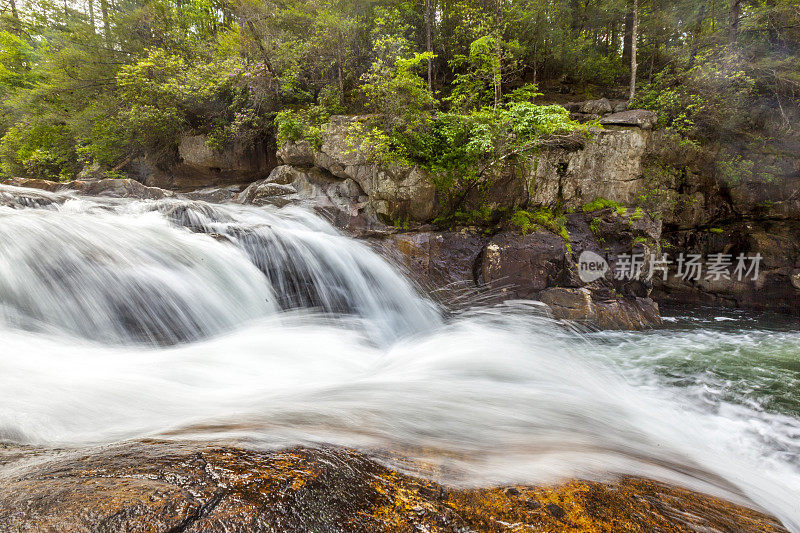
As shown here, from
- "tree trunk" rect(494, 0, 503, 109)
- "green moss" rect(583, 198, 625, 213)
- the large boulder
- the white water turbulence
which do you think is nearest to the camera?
the white water turbulence

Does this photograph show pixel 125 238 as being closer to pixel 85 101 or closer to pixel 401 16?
pixel 401 16

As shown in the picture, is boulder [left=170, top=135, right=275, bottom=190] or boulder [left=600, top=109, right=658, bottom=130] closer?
boulder [left=600, top=109, right=658, bottom=130]

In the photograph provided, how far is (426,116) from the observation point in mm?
7746

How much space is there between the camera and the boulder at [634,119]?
8492 mm

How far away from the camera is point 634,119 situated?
8516 millimetres

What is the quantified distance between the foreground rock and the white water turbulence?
174 millimetres

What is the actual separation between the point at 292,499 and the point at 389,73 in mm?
8708

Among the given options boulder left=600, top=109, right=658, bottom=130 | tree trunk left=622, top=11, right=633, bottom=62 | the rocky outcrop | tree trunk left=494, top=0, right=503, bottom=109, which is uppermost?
tree trunk left=622, top=11, right=633, bottom=62

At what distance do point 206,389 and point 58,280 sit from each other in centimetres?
255

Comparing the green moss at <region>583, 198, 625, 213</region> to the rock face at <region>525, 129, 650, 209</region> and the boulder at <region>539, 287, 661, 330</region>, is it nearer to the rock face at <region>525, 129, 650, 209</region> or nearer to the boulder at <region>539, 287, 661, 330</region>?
the rock face at <region>525, 129, 650, 209</region>

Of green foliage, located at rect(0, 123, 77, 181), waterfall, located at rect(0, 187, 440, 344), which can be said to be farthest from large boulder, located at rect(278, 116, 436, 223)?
green foliage, located at rect(0, 123, 77, 181)

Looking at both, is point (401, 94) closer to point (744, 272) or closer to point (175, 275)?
point (175, 275)

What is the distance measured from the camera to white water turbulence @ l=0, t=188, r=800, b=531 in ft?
5.66

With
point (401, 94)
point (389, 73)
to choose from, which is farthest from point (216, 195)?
point (401, 94)
